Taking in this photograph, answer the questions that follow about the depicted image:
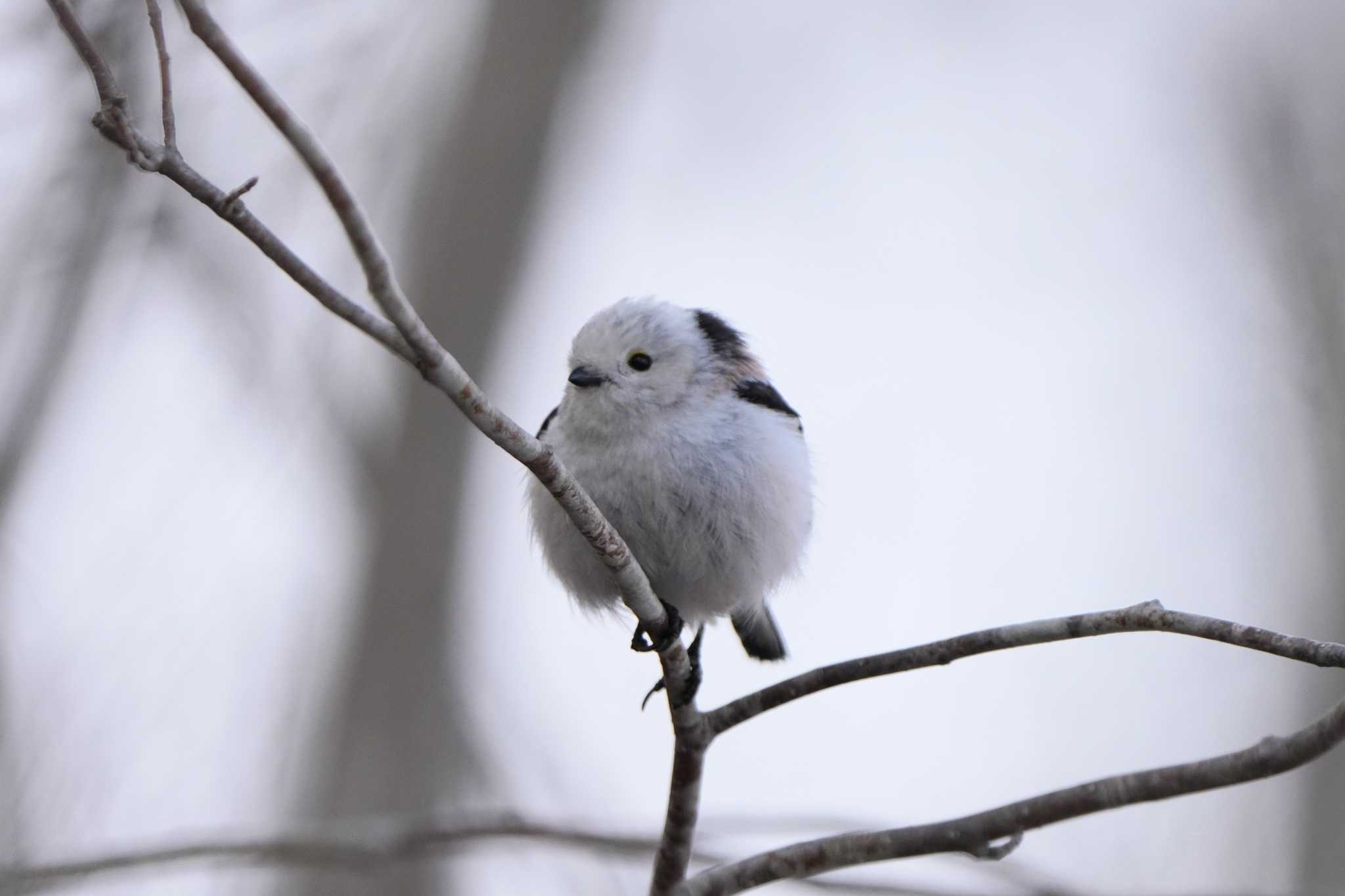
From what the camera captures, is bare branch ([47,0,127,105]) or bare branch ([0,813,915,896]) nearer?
bare branch ([47,0,127,105])

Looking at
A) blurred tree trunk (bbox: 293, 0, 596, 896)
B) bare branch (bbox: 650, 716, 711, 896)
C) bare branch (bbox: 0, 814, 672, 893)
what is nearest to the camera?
bare branch (bbox: 650, 716, 711, 896)

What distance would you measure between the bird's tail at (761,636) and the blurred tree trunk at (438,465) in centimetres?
197

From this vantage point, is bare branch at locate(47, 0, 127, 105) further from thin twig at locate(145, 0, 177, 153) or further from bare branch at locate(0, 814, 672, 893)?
bare branch at locate(0, 814, 672, 893)

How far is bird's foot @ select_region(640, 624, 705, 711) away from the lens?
318 centimetres

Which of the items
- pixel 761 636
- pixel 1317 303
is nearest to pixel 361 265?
pixel 761 636

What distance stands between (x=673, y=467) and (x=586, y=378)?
0.38m

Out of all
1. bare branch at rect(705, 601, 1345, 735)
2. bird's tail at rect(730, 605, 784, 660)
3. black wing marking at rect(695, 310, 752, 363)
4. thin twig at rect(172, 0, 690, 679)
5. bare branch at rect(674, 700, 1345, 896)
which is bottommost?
bare branch at rect(674, 700, 1345, 896)

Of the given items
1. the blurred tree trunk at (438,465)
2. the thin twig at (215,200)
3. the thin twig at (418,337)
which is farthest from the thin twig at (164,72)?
the blurred tree trunk at (438,465)

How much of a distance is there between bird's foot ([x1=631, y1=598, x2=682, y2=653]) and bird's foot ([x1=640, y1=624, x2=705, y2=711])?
81 mm

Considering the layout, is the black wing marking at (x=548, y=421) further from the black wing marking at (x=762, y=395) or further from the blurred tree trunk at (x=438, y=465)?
the blurred tree trunk at (x=438, y=465)

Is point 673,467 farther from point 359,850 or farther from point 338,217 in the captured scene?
point 338,217

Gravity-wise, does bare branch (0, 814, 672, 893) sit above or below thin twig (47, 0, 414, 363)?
below

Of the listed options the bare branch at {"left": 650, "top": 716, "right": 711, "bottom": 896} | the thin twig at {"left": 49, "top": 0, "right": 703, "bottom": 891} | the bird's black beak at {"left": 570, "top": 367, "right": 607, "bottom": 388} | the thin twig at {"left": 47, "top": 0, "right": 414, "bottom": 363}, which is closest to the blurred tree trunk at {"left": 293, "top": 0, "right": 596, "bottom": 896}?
the bird's black beak at {"left": 570, "top": 367, "right": 607, "bottom": 388}

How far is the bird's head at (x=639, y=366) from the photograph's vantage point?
3.98 meters
